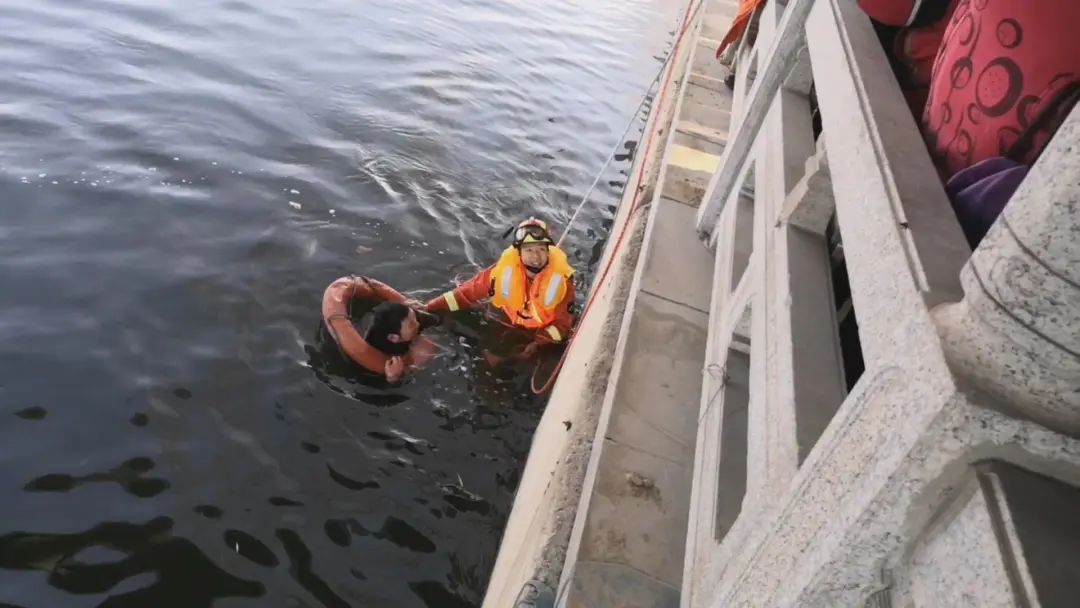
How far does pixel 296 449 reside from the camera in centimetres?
427

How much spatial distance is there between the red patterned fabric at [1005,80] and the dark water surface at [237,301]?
313 cm

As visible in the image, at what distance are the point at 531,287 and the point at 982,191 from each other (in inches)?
157

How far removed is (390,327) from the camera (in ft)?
16.6

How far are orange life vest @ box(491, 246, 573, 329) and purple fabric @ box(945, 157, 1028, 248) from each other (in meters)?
3.71

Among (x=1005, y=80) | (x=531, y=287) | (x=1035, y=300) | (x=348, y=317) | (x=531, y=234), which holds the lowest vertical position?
(x=348, y=317)

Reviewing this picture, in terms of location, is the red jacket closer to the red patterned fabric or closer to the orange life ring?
the orange life ring

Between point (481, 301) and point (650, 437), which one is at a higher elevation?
point (650, 437)

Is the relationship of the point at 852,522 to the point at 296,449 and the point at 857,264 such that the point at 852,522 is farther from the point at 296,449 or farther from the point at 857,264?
the point at 296,449

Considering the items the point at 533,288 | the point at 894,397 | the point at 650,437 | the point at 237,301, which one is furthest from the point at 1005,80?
the point at 237,301

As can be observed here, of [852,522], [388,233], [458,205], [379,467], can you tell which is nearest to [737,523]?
[852,522]

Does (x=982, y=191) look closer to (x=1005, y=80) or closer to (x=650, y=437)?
(x=1005, y=80)

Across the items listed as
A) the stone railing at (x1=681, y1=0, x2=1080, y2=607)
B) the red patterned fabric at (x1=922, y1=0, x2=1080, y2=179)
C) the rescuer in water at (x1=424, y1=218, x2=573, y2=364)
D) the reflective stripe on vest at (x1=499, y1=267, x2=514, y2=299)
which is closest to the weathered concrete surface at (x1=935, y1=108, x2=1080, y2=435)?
the stone railing at (x1=681, y1=0, x2=1080, y2=607)

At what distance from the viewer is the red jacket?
5422 mm

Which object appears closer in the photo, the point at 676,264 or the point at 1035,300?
the point at 1035,300
